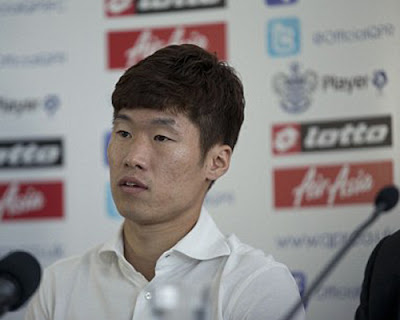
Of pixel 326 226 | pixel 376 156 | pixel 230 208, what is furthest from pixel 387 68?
pixel 230 208

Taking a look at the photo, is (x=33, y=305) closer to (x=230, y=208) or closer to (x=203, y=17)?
(x=230, y=208)

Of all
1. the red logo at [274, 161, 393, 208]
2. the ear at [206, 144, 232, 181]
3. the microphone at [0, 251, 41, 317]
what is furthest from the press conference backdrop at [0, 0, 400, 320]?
the microphone at [0, 251, 41, 317]

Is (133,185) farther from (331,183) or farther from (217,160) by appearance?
(331,183)

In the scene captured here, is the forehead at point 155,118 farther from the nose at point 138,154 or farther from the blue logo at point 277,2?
the blue logo at point 277,2

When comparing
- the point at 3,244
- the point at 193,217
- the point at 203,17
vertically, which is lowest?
the point at 3,244

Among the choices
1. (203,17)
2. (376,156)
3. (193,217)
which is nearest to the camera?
(193,217)

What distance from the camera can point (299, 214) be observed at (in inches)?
102

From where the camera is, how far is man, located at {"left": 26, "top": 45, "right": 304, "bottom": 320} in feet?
4.92

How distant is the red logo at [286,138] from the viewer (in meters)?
2.60

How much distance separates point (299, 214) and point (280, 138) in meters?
0.30

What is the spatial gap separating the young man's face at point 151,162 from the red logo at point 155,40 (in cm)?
121

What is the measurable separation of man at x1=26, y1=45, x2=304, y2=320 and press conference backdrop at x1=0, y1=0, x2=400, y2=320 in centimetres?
97

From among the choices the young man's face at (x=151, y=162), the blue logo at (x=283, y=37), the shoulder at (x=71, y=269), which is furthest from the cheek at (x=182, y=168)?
the blue logo at (x=283, y=37)

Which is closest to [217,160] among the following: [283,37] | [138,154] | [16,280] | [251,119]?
[138,154]
